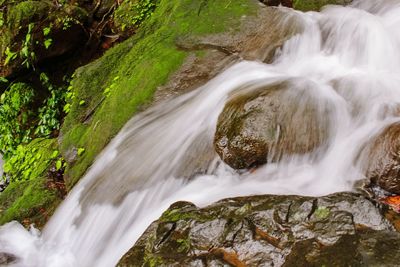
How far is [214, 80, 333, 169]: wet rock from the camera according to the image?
146 inches

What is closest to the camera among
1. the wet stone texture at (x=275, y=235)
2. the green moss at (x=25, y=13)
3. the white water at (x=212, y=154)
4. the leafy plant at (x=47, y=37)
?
the wet stone texture at (x=275, y=235)

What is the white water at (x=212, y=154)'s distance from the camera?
3.70m

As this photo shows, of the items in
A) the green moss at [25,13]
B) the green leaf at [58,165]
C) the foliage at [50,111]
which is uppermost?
Answer: the green moss at [25,13]

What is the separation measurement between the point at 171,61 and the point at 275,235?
3032 millimetres

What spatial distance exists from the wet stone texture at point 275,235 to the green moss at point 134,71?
90.8 inches

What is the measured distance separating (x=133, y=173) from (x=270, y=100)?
1.50 m

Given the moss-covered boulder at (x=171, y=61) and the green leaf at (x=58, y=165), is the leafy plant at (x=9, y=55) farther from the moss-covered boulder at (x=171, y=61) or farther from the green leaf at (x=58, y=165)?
the green leaf at (x=58, y=165)

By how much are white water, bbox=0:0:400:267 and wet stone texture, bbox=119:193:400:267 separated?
1.93 ft

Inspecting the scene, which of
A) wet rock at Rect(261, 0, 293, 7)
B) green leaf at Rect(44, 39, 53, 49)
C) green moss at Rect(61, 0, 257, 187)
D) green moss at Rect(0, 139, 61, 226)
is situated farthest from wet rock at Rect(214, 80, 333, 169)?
green leaf at Rect(44, 39, 53, 49)

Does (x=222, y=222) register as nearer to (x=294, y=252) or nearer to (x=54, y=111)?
(x=294, y=252)

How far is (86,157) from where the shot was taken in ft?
16.9

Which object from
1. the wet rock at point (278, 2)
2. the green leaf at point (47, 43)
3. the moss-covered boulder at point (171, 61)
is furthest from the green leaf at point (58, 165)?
the wet rock at point (278, 2)

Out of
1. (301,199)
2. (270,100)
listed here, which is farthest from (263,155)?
(301,199)

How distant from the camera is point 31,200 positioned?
5129 millimetres
